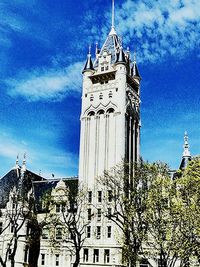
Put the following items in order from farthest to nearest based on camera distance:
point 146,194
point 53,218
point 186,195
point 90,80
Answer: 1. point 90,80
2. point 53,218
3. point 146,194
4. point 186,195

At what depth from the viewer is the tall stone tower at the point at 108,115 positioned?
6775cm

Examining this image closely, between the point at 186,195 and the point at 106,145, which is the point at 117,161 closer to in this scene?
the point at 106,145

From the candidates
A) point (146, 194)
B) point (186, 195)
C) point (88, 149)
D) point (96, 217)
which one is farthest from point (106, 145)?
point (186, 195)

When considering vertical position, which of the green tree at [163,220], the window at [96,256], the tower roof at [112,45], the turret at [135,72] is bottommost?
the window at [96,256]

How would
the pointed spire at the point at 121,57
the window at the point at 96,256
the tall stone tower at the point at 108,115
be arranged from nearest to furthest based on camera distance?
the window at the point at 96,256 < the tall stone tower at the point at 108,115 < the pointed spire at the point at 121,57

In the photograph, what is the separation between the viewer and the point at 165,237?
121 ft

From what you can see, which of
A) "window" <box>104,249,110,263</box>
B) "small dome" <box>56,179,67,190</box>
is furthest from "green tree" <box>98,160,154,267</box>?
"small dome" <box>56,179,67,190</box>

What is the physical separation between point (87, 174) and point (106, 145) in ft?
19.3

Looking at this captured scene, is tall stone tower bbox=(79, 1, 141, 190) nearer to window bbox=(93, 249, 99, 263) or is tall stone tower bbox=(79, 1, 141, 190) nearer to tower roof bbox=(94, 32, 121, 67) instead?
A: tower roof bbox=(94, 32, 121, 67)

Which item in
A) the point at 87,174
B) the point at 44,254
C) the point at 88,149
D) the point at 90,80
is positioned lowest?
the point at 44,254

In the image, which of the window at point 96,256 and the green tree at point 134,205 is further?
the window at point 96,256

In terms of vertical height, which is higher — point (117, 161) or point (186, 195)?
point (117, 161)

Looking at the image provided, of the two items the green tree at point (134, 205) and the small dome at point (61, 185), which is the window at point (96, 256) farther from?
the green tree at point (134, 205)

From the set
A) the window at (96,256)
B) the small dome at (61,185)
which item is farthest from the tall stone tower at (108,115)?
the window at (96,256)
